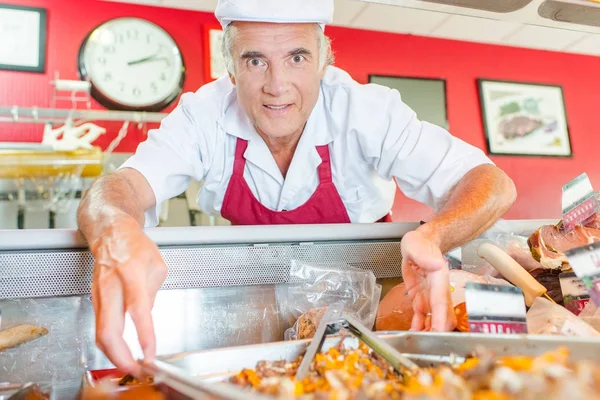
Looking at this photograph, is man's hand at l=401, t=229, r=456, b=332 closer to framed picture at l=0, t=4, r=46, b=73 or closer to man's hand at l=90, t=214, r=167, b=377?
man's hand at l=90, t=214, r=167, b=377

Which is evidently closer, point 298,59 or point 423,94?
point 298,59

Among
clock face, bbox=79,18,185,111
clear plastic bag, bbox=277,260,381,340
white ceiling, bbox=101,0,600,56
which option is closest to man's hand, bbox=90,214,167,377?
clear plastic bag, bbox=277,260,381,340

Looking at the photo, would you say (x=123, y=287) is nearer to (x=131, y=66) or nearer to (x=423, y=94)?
(x=131, y=66)

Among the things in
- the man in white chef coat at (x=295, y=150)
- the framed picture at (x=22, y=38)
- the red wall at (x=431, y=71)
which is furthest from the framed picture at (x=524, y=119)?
the framed picture at (x=22, y=38)

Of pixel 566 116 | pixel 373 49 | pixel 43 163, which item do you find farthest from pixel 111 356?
pixel 566 116

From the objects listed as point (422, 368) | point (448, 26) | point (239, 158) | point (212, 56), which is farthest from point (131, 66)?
point (422, 368)

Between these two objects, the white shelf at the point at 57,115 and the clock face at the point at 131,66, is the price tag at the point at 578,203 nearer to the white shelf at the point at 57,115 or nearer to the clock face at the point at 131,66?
the white shelf at the point at 57,115

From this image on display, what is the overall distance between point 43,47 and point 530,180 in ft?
13.7

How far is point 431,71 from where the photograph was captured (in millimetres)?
4750

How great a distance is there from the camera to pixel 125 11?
379 cm

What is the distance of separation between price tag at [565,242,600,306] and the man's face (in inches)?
33.3

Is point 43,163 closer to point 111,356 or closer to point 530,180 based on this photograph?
point 111,356

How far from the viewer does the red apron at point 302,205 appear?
153 centimetres

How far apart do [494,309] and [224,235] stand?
529 mm
